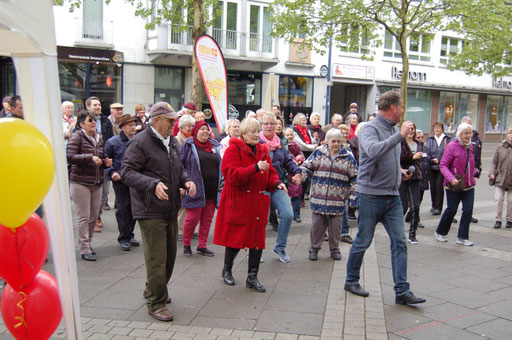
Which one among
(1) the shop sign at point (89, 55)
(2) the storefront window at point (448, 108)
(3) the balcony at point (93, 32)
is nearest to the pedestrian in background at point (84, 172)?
(1) the shop sign at point (89, 55)

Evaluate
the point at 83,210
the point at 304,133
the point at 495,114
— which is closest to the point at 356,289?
the point at 83,210

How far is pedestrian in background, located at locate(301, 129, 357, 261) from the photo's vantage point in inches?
270

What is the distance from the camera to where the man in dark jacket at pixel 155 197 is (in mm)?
4668

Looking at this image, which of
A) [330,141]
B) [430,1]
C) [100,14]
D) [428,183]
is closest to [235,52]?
[100,14]

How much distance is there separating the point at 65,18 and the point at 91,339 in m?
21.4

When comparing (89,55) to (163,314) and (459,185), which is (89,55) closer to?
(459,185)

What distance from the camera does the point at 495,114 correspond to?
3919cm

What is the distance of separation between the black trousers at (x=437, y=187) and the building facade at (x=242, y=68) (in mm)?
10442

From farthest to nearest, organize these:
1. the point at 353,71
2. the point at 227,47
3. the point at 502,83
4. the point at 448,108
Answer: the point at 502,83
the point at 448,108
the point at 353,71
the point at 227,47

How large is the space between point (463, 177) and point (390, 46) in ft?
85.3

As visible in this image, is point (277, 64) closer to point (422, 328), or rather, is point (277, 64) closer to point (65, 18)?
point (65, 18)

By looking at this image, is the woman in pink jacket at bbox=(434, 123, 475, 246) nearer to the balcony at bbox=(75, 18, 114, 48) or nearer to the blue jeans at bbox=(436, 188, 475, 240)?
the blue jeans at bbox=(436, 188, 475, 240)

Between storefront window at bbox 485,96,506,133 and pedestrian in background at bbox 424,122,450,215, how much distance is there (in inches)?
1221

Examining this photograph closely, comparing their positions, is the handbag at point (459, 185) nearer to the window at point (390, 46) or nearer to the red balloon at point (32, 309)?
the red balloon at point (32, 309)
